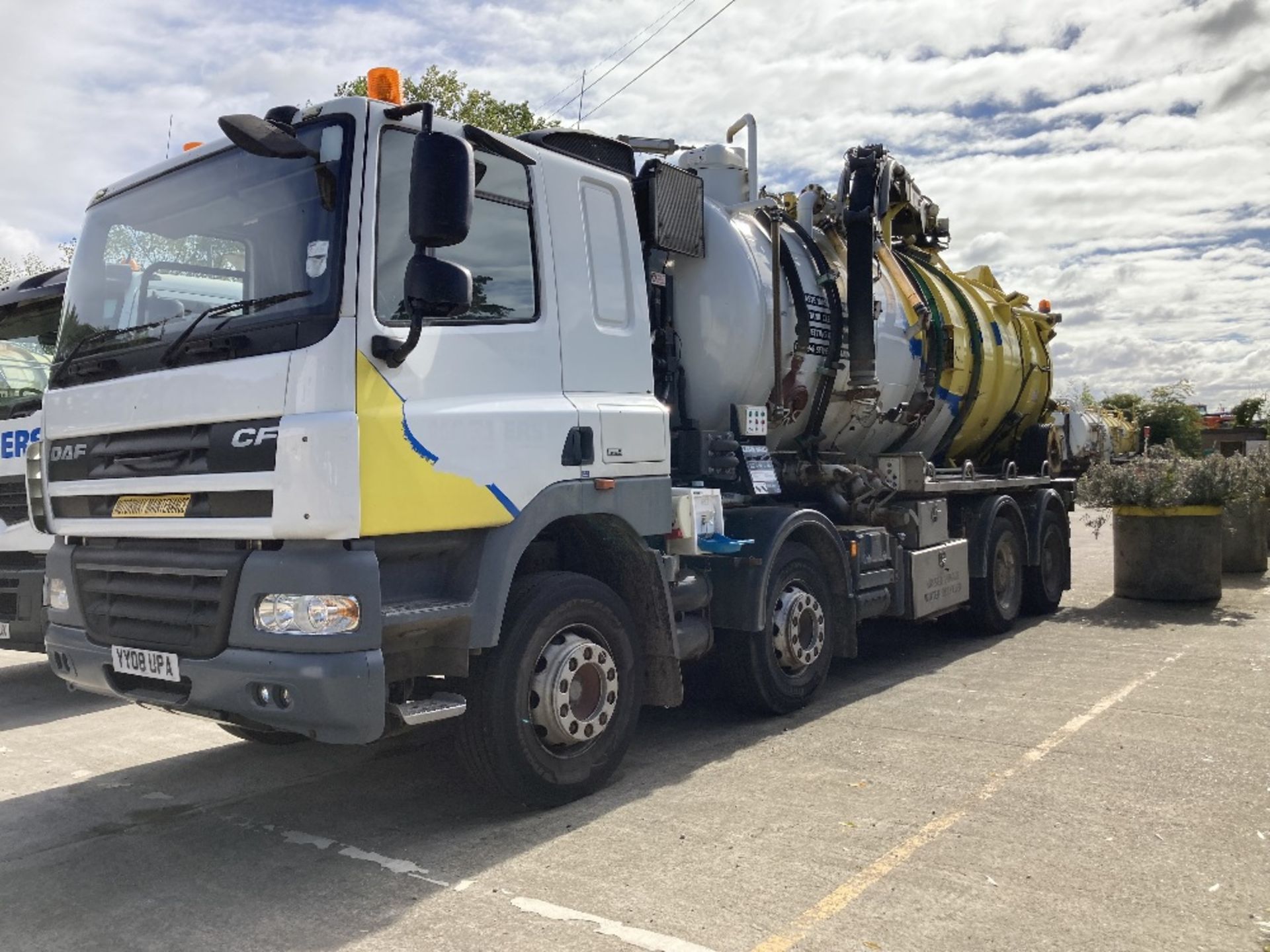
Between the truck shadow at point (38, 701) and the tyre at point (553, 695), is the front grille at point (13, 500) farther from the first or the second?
the tyre at point (553, 695)

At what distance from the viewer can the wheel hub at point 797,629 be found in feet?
21.2

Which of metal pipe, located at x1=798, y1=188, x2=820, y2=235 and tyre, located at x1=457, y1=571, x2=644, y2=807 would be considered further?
metal pipe, located at x1=798, y1=188, x2=820, y2=235

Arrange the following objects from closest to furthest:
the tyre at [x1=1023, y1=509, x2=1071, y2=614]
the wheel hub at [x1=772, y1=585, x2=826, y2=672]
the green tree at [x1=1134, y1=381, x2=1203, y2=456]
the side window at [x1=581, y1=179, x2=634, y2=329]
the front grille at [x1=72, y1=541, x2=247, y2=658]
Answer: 1. the front grille at [x1=72, y1=541, x2=247, y2=658]
2. the side window at [x1=581, y1=179, x2=634, y2=329]
3. the wheel hub at [x1=772, y1=585, x2=826, y2=672]
4. the tyre at [x1=1023, y1=509, x2=1071, y2=614]
5. the green tree at [x1=1134, y1=381, x2=1203, y2=456]

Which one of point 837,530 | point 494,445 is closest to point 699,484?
point 837,530

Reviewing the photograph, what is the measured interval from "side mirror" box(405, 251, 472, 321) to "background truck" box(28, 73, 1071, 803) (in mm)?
11

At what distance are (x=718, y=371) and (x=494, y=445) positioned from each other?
2.23m

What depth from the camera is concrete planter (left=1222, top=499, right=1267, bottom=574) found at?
41.9 feet

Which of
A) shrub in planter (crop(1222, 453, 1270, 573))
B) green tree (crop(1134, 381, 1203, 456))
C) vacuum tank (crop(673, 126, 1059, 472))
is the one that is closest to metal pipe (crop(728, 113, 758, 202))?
vacuum tank (crop(673, 126, 1059, 472))

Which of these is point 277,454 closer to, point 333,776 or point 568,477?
point 568,477

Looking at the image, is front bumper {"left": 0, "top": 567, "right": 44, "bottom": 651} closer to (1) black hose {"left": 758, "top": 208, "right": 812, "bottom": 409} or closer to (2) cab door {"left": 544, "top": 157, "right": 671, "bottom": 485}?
(2) cab door {"left": 544, "top": 157, "right": 671, "bottom": 485}

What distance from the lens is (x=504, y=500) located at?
4551 mm

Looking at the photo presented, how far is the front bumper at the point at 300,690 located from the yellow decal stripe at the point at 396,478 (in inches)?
20.0

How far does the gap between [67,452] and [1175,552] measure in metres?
9.60

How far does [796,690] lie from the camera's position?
6555mm
